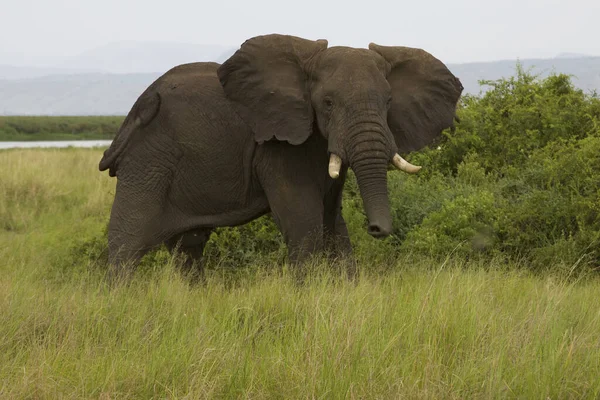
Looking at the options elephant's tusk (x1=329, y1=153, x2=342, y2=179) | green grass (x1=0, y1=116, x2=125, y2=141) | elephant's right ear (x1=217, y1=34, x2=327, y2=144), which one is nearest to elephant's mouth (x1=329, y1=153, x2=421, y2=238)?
elephant's tusk (x1=329, y1=153, x2=342, y2=179)

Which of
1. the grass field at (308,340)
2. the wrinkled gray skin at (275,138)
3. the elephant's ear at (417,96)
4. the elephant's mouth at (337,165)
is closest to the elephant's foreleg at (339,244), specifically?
the wrinkled gray skin at (275,138)

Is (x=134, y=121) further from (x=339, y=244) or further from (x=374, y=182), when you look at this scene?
(x=374, y=182)

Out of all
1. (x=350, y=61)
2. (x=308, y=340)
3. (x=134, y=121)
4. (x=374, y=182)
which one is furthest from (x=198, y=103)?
(x=308, y=340)

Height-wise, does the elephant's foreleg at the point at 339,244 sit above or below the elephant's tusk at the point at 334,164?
below

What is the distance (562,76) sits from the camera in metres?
11.6

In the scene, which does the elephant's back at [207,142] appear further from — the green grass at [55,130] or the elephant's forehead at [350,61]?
the green grass at [55,130]

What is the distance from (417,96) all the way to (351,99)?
807 mm

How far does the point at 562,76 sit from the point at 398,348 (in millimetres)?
7869

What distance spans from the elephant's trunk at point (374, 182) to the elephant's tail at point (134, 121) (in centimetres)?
186

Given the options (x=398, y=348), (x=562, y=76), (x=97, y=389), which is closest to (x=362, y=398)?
(x=398, y=348)

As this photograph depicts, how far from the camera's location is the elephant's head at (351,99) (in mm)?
5781

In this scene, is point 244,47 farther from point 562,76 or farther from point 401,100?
point 562,76

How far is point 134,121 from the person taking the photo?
705 cm

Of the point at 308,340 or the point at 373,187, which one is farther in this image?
the point at 373,187
